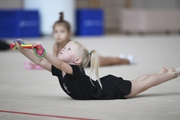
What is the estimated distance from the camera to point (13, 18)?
35.8ft

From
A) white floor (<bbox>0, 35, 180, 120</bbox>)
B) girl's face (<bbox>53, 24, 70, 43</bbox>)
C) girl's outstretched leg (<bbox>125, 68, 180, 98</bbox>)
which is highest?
girl's face (<bbox>53, 24, 70, 43</bbox>)

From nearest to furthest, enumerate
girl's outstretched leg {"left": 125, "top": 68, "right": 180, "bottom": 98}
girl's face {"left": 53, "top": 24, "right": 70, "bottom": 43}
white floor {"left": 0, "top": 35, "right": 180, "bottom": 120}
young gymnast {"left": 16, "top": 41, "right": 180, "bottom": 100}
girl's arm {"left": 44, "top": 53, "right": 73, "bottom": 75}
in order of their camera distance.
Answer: white floor {"left": 0, "top": 35, "right": 180, "bottom": 120} < girl's arm {"left": 44, "top": 53, "right": 73, "bottom": 75} < young gymnast {"left": 16, "top": 41, "right": 180, "bottom": 100} < girl's outstretched leg {"left": 125, "top": 68, "right": 180, "bottom": 98} < girl's face {"left": 53, "top": 24, "right": 70, "bottom": 43}

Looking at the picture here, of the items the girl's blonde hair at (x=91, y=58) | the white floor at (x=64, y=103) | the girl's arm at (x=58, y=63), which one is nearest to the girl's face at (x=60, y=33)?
the white floor at (x=64, y=103)

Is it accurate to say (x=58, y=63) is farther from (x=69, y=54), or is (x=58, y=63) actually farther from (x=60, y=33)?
(x=60, y=33)


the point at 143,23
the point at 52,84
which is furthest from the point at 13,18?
the point at 52,84

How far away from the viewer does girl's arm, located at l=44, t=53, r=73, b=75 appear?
2.82 m

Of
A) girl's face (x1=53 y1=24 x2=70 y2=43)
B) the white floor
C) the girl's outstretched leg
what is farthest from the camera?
girl's face (x1=53 y1=24 x2=70 y2=43)

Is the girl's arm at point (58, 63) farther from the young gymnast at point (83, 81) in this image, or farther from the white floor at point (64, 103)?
the white floor at point (64, 103)

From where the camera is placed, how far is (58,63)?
2.83 m

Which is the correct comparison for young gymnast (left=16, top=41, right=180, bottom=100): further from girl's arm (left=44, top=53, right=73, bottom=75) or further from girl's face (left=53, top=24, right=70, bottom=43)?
girl's face (left=53, top=24, right=70, bottom=43)

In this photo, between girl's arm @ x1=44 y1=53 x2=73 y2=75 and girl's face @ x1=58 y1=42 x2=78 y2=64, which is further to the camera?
girl's face @ x1=58 y1=42 x2=78 y2=64

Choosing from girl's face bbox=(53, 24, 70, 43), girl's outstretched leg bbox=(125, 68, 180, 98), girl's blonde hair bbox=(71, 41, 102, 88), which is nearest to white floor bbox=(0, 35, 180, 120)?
girl's outstretched leg bbox=(125, 68, 180, 98)

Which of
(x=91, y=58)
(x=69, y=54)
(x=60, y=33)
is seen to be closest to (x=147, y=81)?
(x=91, y=58)

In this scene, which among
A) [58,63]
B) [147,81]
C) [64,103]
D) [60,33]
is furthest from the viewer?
[60,33]
